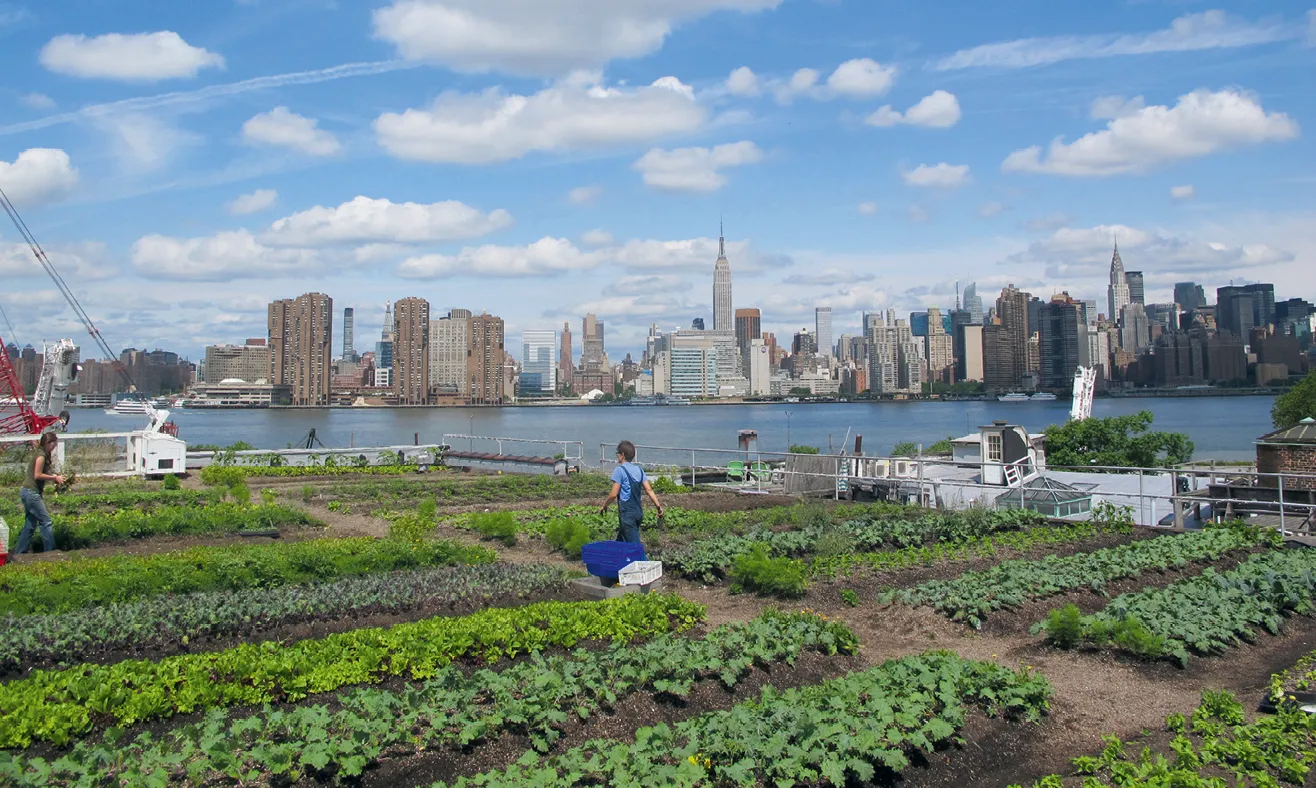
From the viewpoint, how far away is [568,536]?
15617 millimetres

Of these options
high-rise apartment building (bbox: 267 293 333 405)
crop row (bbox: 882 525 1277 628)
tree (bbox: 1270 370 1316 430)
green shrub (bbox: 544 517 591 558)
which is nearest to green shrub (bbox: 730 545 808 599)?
crop row (bbox: 882 525 1277 628)

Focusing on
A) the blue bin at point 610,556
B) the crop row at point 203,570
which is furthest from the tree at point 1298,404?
the crop row at point 203,570

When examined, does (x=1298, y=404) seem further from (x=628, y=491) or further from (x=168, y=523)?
(x=168, y=523)

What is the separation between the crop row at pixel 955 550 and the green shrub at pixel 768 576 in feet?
4.03

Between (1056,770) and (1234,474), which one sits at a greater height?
(1234,474)

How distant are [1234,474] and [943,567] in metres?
7.65

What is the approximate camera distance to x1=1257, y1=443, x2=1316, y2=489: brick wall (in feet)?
79.2

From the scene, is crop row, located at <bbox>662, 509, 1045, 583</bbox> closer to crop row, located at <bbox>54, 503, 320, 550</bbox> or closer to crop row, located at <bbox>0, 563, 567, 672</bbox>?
crop row, located at <bbox>0, 563, 567, 672</bbox>

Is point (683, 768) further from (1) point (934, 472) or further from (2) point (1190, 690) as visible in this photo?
(1) point (934, 472)

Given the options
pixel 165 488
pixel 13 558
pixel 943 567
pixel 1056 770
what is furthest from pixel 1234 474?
pixel 165 488

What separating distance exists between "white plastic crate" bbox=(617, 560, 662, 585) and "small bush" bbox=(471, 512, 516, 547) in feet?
19.3

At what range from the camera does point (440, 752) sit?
21.1 feet

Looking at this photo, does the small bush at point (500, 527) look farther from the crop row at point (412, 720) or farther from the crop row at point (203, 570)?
the crop row at point (412, 720)

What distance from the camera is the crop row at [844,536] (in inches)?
531
